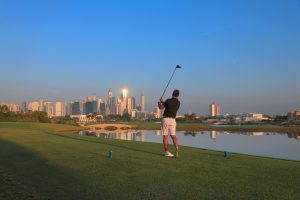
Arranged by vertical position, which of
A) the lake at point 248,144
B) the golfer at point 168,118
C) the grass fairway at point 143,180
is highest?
the golfer at point 168,118

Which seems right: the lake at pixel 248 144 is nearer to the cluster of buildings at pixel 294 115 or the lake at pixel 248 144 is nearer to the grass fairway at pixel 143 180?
the grass fairway at pixel 143 180

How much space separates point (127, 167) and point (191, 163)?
5.60ft

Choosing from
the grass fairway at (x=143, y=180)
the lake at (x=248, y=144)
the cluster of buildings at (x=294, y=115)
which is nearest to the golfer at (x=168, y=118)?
the grass fairway at (x=143, y=180)

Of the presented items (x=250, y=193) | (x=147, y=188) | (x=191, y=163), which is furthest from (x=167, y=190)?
(x=191, y=163)

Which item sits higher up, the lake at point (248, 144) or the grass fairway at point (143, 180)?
the grass fairway at point (143, 180)

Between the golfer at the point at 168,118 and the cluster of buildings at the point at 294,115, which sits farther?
the cluster of buildings at the point at 294,115

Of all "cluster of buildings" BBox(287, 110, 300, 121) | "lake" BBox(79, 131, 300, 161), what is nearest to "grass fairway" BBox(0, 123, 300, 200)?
"lake" BBox(79, 131, 300, 161)

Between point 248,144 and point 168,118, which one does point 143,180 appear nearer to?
point 168,118

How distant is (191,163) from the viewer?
793 cm

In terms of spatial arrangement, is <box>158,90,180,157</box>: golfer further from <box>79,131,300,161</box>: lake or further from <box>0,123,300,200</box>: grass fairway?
<box>79,131,300,161</box>: lake

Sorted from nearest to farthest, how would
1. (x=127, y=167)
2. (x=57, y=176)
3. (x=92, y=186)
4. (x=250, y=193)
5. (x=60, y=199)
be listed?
(x=60, y=199) < (x=250, y=193) < (x=92, y=186) < (x=57, y=176) < (x=127, y=167)

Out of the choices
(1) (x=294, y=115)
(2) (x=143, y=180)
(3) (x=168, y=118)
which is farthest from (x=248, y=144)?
(1) (x=294, y=115)

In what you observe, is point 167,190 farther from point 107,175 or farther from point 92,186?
point 107,175

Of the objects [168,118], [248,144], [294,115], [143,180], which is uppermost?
[168,118]
